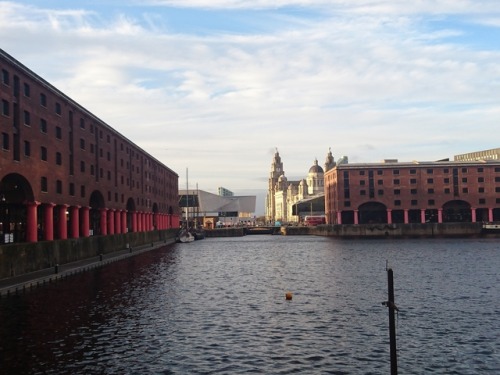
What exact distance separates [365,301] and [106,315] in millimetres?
18925

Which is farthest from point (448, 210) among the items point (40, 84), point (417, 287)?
point (40, 84)

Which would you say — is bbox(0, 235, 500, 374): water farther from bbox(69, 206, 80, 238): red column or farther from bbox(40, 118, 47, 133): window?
bbox(40, 118, 47, 133): window

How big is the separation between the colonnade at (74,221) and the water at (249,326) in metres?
8.90

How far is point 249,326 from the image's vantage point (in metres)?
32.5

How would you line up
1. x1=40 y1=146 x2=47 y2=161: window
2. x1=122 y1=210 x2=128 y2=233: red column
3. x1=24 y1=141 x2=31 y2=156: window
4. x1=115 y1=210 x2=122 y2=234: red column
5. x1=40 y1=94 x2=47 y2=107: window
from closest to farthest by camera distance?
x1=24 y1=141 x2=31 y2=156: window
x1=40 y1=146 x2=47 y2=161: window
x1=40 y1=94 x2=47 y2=107: window
x1=115 y1=210 x2=122 y2=234: red column
x1=122 y1=210 x2=128 y2=233: red column

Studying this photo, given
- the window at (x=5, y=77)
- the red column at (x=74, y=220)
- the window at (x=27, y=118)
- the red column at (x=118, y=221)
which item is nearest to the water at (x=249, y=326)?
the red column at (x=74, y=220)

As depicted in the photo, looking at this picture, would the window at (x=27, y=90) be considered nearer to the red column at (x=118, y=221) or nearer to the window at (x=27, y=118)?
the window at (x=27, y=118)

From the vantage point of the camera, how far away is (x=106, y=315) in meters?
35.7

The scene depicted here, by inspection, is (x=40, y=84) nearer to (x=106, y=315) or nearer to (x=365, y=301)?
(x=106, y=315)

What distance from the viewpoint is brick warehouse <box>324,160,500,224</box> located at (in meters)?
157

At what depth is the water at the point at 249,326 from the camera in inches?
968

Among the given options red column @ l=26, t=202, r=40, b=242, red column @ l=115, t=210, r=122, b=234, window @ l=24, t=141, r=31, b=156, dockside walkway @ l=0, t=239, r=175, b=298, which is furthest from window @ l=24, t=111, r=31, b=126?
red column @ l=115, t=210, r=122, b=234

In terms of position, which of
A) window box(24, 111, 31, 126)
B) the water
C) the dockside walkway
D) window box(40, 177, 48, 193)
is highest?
window box(24, 111, 31, 126)

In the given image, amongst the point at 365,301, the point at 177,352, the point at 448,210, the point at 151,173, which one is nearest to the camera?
the point at 177,352
